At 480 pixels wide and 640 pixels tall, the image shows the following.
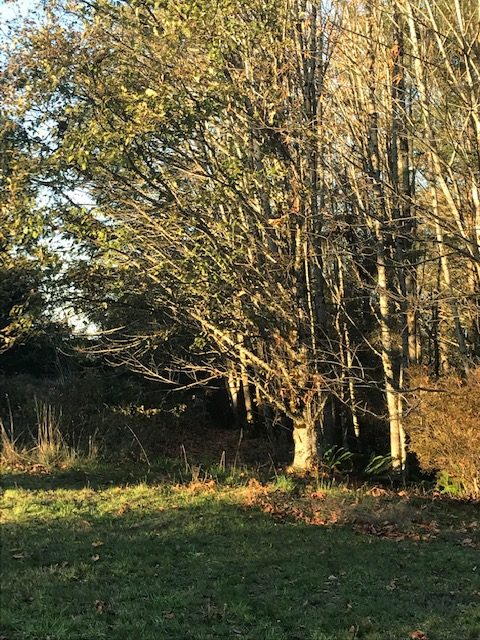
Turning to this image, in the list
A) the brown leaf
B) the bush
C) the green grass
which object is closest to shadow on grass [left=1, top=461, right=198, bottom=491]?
the green grass

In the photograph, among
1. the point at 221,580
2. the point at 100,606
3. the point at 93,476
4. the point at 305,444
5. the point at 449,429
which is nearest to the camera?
the point at 100,606

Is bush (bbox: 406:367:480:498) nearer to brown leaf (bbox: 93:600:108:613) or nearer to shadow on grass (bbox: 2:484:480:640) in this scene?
shadow on grass (bbox: 2:484:480:640)

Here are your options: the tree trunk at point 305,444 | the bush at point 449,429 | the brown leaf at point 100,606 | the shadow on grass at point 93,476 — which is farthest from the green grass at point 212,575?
the tree trunk at point 305,444

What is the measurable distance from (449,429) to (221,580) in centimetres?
530

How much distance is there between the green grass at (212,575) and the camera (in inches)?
181

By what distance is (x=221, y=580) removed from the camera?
5.60m

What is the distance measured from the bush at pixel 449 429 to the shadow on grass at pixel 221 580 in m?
2.47

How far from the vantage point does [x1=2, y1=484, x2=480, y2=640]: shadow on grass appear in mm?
4594

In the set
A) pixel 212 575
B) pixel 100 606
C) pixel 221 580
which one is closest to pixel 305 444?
pixel 212 575

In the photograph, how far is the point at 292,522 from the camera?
784cm

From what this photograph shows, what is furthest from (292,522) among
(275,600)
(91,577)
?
(91,577)

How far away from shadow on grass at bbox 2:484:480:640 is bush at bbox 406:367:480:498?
2470 mm

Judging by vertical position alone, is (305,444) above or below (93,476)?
above

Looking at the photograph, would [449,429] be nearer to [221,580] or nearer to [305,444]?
[305,444]
